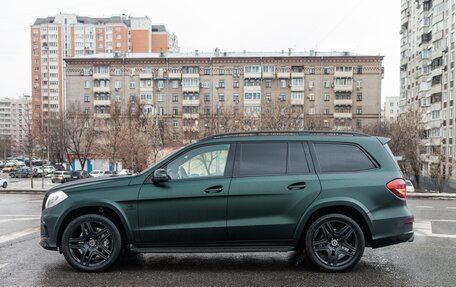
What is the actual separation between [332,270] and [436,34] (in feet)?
202

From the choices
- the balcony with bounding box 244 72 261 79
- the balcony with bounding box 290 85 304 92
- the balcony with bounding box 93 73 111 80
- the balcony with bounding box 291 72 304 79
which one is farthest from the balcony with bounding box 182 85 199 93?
the balcony with bounding box 291 72 304 79

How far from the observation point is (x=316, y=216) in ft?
17.0

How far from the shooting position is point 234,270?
5215mm

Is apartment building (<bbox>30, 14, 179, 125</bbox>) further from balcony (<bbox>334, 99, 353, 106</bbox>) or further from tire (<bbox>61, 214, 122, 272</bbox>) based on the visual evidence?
tire (<bbox>61, 214, 122, 272</bbox>)

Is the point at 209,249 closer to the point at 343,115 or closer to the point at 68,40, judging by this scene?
the point at 343,115

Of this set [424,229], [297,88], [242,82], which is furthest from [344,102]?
[424,229]

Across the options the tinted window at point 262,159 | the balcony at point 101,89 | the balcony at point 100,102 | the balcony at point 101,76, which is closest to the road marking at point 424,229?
the tinted window at point 262,159

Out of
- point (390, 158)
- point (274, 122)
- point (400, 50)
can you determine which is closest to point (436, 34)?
point (400, 50)

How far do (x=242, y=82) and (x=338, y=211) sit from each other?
222ft

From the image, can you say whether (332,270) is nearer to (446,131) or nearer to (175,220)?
(175,220)

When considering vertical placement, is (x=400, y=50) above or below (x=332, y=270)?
above

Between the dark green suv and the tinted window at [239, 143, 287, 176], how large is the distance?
0.01 metres

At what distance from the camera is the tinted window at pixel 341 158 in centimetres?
529

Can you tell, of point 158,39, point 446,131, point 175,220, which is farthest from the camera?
point 158,39
